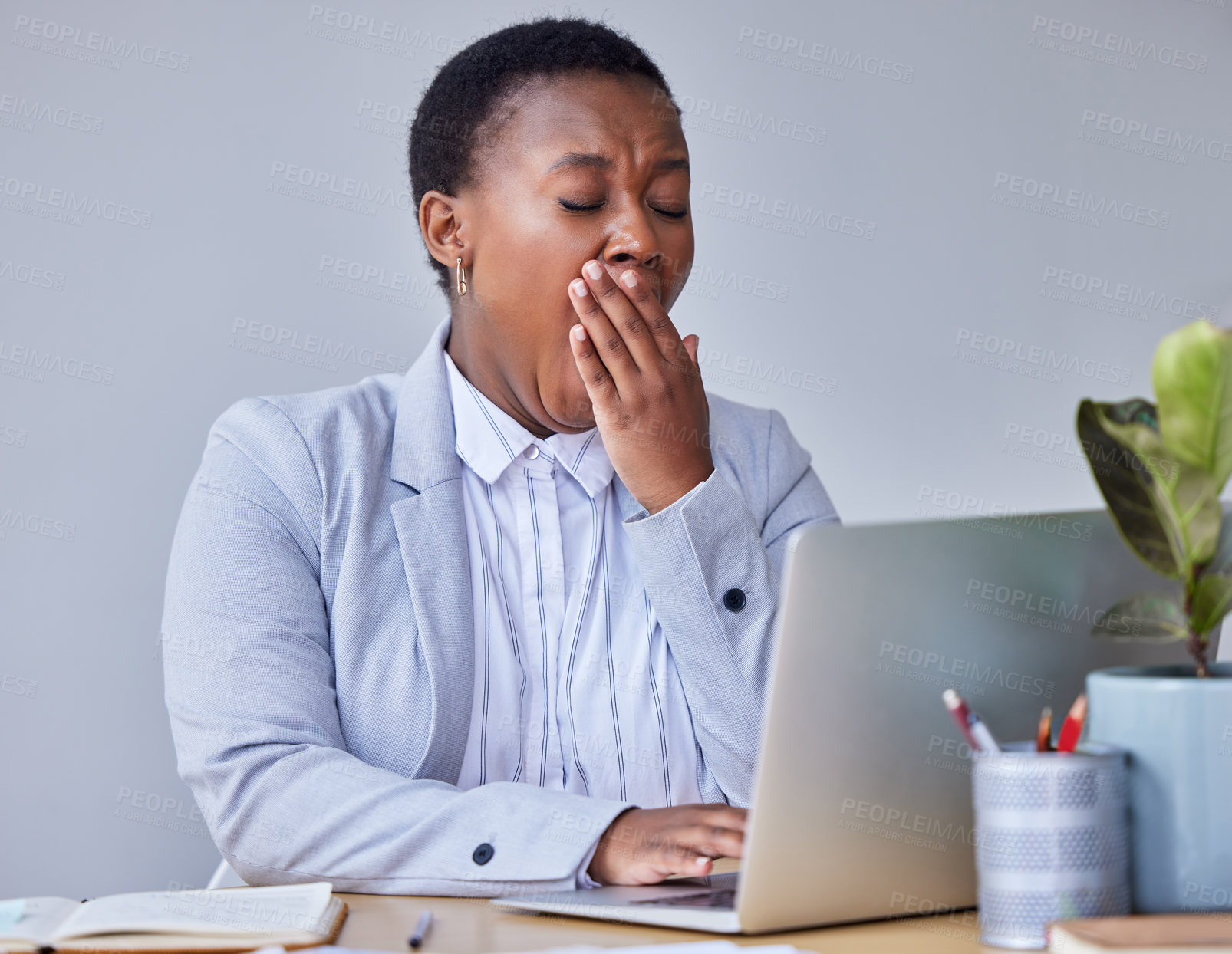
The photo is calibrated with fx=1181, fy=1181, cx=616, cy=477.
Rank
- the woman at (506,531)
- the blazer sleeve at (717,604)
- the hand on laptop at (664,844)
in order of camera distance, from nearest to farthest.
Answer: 1. the hand on laptop at (664,844)
2. the woman at (506,531)
3. the blazer sleeve at (717,604)

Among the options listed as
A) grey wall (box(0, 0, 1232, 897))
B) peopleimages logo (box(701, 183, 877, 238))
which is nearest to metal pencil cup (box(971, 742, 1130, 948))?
grey wall (box(0, 0, 1232, 897))

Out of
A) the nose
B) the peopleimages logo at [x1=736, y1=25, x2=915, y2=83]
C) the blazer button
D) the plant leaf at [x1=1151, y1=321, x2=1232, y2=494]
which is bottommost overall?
the blazer button

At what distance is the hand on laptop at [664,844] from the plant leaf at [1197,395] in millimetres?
458

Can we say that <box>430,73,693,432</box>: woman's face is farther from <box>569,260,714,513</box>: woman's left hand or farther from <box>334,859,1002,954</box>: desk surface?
<box>334,859,1002,954</box>: desk surface

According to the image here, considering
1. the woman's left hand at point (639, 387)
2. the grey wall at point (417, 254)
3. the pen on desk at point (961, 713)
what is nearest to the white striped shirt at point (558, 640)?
the woman's left hand at point (639, 387)

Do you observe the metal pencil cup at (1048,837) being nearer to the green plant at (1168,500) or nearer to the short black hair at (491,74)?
the green plant at (1168,500)

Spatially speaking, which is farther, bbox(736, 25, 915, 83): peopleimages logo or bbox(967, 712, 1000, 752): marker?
bbox(736, 25, 915, 83): peopleimages logo

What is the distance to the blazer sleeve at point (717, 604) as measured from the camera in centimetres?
131

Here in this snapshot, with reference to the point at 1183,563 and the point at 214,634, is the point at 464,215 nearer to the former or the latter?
the point at 214,634

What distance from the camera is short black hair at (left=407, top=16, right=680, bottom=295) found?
1.55m

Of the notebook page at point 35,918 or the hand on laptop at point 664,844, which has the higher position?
the hand on laptop at point 664,844

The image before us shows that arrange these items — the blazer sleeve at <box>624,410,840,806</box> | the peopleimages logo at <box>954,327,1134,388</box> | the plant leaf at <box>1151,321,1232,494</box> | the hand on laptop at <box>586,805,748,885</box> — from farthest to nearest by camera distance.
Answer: the peopleimages logo at <box>954,327,1134,388</box> → the blazer sleeve at <box>624,410,840,806</box> → the hand on laptop at <box>586,805,748,885</box> → the plant leaf at <box>1151,321,1232,494</box>

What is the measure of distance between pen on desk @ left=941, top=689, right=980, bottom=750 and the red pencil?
6 cm

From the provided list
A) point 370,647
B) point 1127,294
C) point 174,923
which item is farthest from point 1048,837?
point 1127,294
